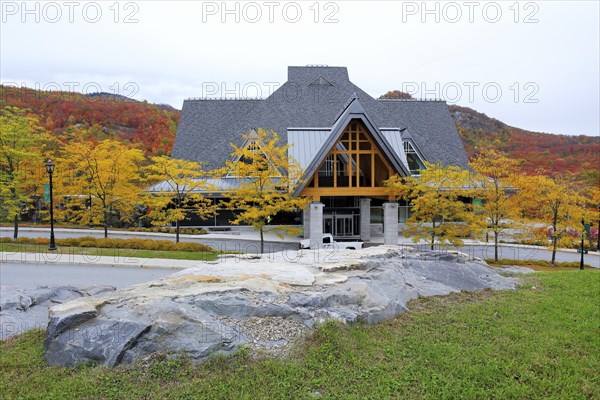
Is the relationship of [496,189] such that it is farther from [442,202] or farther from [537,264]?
[537,264]

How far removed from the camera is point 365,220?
29.5 metres

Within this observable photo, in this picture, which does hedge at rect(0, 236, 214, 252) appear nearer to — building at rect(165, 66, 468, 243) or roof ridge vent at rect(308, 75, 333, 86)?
building at rect(165, 66, 468, 243)

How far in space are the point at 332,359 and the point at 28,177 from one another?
85.2 ft

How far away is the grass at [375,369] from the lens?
5.75 meters

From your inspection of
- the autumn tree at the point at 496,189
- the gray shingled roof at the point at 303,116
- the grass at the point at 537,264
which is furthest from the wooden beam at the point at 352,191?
the gray shingled roof at the point at 303,116

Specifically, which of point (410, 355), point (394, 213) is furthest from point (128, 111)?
point (410, 355)

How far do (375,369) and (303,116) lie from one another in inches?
1338

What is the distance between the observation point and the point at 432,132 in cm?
3925

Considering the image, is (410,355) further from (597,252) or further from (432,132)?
(432,132)

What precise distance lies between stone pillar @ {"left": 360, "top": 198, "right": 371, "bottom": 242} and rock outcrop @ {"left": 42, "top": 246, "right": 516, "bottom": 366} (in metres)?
17.9

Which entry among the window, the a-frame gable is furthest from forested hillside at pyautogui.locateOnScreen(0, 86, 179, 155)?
the a-frame gable

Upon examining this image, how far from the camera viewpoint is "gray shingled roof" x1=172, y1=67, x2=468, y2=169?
37.0 metres

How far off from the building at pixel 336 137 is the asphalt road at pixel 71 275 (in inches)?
418

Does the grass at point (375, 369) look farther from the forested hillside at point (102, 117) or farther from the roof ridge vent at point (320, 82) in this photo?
the forested hillside at point (102, 117)
